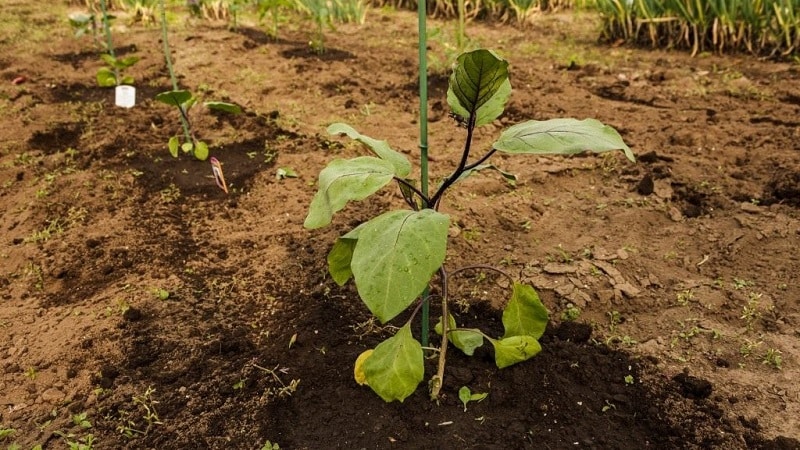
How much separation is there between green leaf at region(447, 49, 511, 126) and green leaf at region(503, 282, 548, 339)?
17.3 inches

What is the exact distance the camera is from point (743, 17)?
12.5 ft

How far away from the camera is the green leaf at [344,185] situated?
3.98 ft

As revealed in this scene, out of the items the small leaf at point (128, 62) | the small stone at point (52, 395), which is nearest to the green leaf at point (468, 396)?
the small stone at point (52, 395)

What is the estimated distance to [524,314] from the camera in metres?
1.53

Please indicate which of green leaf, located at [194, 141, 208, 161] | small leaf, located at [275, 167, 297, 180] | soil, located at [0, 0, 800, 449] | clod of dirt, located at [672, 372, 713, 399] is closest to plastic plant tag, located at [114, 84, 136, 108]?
soil, located at [0, 0, 800, 449]

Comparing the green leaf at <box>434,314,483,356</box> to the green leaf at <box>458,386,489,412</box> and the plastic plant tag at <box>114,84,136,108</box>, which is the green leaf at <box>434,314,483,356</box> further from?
the plastic plant tag at <box>114,84,136,108</box>

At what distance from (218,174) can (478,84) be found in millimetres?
1551

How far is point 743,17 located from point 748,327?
9.17ft

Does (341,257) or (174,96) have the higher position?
(174,96)

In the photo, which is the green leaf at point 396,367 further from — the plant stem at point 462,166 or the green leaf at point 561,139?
the green leaf at point 561,139

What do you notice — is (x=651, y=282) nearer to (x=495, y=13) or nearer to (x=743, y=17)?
(x=743, y=17)

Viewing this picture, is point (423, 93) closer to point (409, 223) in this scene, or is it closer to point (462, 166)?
point (462, 166)

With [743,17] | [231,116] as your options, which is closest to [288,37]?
[231,116]

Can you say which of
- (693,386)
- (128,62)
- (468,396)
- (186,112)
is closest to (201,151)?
(186,112)
